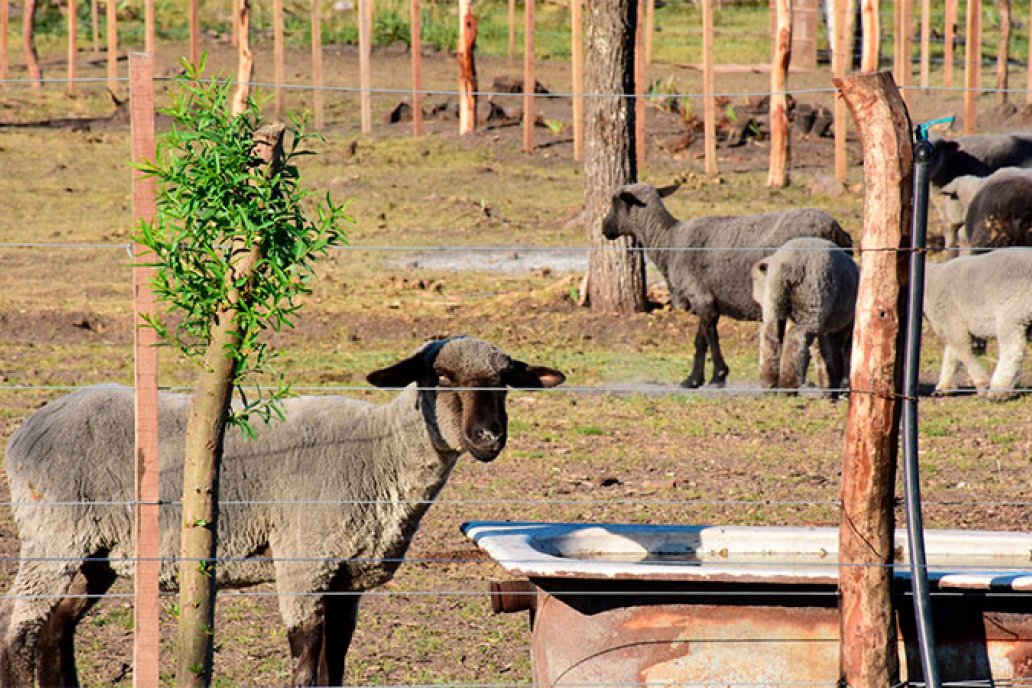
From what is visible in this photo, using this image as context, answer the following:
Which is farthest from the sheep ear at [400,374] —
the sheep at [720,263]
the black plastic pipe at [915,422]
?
the sheep at [720,263]

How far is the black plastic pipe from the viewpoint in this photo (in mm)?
4859

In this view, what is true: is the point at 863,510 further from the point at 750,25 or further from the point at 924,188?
the point at 750,25

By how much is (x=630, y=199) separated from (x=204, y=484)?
9662 mm

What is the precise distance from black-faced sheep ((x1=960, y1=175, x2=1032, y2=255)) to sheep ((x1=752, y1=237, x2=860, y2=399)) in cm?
436

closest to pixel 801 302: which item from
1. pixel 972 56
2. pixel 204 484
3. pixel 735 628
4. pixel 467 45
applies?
pixel 735 628

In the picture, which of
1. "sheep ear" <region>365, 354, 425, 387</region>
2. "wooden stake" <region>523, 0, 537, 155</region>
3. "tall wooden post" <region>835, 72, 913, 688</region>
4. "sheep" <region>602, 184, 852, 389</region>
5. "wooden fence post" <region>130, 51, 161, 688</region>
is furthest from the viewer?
"wooden stake" <region>523, 0, 537, 155</region>

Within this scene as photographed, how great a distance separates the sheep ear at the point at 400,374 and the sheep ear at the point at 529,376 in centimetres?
37

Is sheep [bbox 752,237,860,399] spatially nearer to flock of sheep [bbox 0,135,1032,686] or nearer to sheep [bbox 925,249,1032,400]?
sheep [bbox 925,249,1032,400]

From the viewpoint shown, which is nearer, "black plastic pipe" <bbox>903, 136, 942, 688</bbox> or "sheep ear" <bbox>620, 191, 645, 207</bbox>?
"black plastic pipe" <bbox>903, 136, 942, 688</bbox>

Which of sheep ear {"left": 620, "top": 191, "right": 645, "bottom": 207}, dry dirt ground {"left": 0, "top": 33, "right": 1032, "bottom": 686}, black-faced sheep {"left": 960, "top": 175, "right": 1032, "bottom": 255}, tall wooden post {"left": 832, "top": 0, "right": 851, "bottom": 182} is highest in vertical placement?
tall wooden post {"left": 832, "top": 0, "right": 851, "bottom": 182}

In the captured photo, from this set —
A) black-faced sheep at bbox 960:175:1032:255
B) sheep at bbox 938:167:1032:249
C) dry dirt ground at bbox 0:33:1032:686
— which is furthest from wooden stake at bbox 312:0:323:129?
black-faced sheep at bbox 960:175:1032:255

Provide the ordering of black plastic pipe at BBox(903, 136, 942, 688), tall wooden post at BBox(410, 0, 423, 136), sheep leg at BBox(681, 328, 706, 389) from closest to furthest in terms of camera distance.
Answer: black plastic pipe at BBox(903, 136, 942, 688) < sheep leg at BBox(681, 328, 706, 389) < tall wooden post at BBox(410, 0, 423, 136)

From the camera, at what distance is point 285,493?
620 centimetres

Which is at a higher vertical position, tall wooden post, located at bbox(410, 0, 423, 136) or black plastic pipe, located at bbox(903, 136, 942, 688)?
tall wooden post, located at bbox(410, 0, 423, 136)
